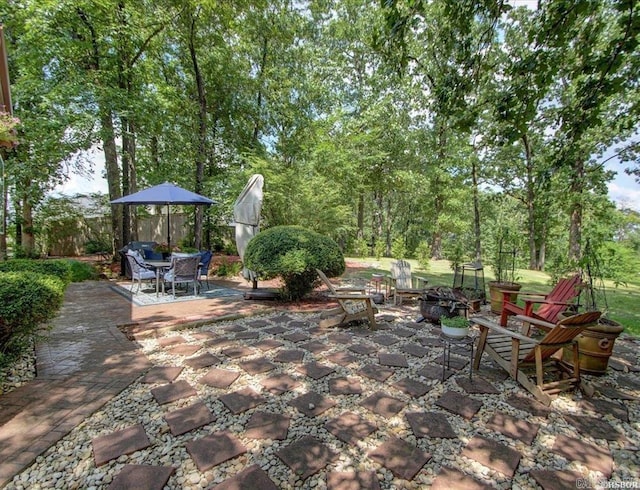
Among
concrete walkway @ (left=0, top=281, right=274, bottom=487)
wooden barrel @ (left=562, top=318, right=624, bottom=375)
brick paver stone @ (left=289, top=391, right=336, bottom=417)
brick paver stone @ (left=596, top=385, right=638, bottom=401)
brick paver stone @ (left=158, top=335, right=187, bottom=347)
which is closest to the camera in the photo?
concrete walkway @ (left=0, top=281, right=274, bottom=487)

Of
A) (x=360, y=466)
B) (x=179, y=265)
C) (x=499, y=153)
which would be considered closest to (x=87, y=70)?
(x=179, y=265)

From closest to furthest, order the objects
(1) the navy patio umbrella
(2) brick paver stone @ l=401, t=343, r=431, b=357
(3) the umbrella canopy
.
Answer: (2) brick paver stone @ l=401, t=343, r=431, b=357
(3) the umbrella canopy
(1) the navy patio umbrella

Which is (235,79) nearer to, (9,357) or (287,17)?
(287,17)

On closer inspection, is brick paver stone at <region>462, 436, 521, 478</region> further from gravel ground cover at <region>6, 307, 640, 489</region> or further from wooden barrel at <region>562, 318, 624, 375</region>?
wooden barrel at <region>562, 318, 624, 375</region>

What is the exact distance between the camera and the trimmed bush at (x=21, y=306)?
2.62 meters

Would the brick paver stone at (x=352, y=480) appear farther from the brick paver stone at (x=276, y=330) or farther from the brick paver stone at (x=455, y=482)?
the brick paver stone at (x=276, y=330)

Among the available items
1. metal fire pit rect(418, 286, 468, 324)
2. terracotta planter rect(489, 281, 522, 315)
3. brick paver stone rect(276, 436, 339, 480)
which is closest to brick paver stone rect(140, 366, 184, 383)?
brick paver stone rect(276, 436, 339, 480)

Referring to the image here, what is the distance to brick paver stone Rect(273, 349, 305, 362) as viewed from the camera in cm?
346

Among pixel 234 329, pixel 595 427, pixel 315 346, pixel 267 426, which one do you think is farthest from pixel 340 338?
pixel 595 427

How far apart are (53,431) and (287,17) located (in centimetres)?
1458

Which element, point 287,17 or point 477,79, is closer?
point 477,79

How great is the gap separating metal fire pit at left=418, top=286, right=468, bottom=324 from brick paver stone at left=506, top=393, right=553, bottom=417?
5.53ft

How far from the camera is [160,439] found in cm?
213

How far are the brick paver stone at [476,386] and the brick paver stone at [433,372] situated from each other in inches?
4.2
